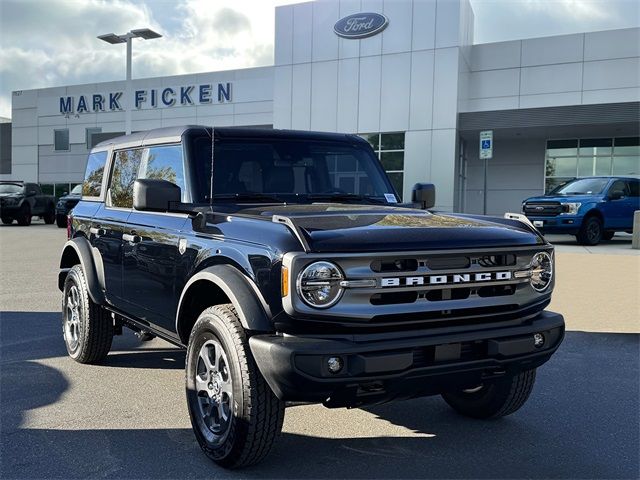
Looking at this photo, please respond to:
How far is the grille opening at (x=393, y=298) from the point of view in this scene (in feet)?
9.80

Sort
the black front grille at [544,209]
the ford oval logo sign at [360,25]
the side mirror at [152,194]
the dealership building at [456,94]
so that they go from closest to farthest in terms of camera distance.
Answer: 1. the side mirror at [152,194]
2. the black front grille at [544,209]
3. the dealership building at [456,94]
4. the ford oval logo sign at [360,25]

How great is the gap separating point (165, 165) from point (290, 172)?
88cm

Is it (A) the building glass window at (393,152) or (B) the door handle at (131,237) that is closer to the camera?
(B) the door handle at (131,237)

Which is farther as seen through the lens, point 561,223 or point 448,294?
point 561,223

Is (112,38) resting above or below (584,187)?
above

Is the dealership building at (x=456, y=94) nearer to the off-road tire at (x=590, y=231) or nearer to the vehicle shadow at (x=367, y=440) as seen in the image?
the off-road tire at (x=590, y=231)

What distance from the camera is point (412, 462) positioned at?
3457 millimetres

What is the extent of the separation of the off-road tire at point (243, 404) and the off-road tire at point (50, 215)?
988 inches

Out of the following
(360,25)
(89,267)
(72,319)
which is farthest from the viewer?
(360,25)

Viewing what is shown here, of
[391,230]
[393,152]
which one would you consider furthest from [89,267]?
[393,152]

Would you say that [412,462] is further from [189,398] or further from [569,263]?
[569,263]

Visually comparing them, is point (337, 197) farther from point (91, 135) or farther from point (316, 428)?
point (91, 135)

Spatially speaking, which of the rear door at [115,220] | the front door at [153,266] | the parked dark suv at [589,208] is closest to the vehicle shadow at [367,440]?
the front door at [153,266]

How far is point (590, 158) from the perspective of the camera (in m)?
27.0
